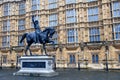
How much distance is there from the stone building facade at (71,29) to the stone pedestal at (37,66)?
45.9ft

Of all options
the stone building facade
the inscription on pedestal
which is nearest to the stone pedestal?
the inscription on pedestal

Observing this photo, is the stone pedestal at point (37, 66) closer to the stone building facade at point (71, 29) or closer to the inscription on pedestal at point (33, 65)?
the inscription on pedestal at point (33, 65)

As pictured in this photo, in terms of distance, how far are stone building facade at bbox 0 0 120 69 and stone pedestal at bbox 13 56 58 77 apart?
14.0m

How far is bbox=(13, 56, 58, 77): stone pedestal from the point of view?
24578mm

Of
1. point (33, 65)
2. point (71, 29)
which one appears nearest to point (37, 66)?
point (33, 65)

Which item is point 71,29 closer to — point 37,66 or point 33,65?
point 33,65

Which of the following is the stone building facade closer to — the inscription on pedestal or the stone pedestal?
the stone pedestal

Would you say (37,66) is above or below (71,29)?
below

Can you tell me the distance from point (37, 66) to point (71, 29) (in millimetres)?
16653

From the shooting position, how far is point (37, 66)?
2512 centimetres

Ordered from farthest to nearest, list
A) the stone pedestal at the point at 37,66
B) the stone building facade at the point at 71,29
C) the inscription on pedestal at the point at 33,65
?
the stone building facade at the point at 71,29
the inscription on pedestal at the point at 33,65
the stone pedestal at the point at 37,66

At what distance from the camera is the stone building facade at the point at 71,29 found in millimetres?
36094

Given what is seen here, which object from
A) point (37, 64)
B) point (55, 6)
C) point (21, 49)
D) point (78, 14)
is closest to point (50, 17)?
point (55, 6)

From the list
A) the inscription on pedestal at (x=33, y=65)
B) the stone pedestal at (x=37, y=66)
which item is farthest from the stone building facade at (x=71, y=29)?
the inscription on pedestal at (x=33, y=65)
